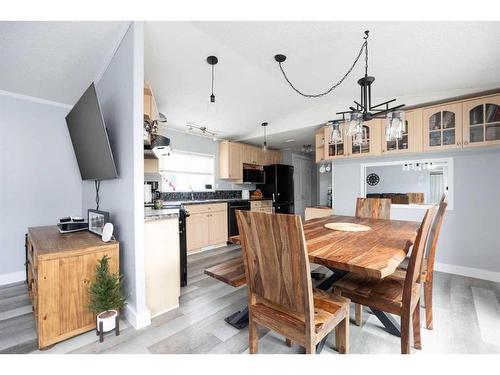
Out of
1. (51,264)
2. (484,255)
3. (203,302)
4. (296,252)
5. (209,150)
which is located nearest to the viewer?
(296,252)

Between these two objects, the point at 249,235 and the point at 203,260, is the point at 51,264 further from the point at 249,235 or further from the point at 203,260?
the point at 203,260

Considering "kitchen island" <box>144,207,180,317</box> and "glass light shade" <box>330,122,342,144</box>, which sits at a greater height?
"glass light shade" <box>330,122,342,144</box>

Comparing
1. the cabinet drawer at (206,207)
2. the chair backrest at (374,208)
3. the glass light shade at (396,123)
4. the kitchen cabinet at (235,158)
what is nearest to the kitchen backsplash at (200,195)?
the kitchen cabinet at (235,158)

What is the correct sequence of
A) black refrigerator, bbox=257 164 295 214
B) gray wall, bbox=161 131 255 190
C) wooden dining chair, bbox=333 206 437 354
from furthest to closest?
black refrigerator, bbox=257 164 295 214 < gray wall, bbox=161 131 255 190 < wooden dining chair, bbox=333 206 437 354

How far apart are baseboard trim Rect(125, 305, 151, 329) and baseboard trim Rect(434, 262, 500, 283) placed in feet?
11.9

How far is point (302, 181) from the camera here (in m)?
6.85

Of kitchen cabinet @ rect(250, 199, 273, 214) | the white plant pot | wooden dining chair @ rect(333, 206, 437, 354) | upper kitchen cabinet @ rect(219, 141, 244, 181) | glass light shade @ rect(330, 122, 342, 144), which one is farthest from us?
kitchen cabinet @ rect(250, 199, 273, 214)

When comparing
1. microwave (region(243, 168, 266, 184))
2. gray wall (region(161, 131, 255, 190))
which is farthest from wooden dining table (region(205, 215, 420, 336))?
microwave (region(243, 168, 266, 184))

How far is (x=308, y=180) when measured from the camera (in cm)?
710

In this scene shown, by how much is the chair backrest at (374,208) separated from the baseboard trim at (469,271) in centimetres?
124

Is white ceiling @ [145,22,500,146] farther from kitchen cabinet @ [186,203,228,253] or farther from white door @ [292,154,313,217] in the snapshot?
white door @ [292,154,313,217]

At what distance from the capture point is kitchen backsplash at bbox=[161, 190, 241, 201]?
4.19 meters
